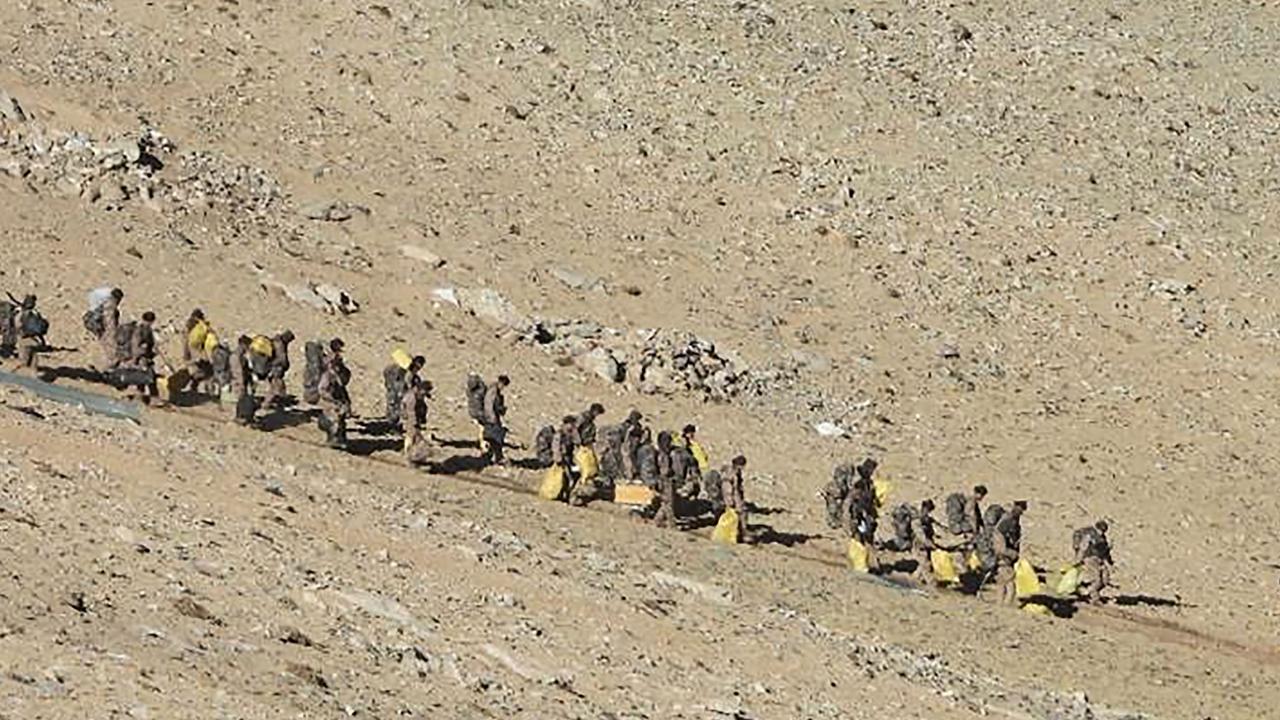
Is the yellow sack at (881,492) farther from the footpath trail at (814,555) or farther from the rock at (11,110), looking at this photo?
the rock at (11,110)

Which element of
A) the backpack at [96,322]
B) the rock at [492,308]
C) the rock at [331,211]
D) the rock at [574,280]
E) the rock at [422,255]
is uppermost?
the rock at [331,211]

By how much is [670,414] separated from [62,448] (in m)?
18.3

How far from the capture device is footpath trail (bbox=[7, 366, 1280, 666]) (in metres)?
41.4

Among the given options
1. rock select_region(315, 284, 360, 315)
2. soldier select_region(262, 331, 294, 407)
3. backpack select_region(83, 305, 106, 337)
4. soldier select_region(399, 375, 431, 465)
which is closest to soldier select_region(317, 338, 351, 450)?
soldier select_region(262, 331, 294, 407)

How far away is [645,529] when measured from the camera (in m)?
41.3

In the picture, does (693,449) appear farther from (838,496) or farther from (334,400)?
(334,400)

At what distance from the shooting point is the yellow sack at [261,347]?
142 ft

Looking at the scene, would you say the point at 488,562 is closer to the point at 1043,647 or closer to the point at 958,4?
the point at 1043,647

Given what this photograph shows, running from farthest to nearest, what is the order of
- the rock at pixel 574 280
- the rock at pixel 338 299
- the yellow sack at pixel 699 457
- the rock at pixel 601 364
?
1. the rock at pixel 574 280
2. the rock at pixel 338 299
3. the rock at pixel 601 364
4. the yellow sack at pixel 699 457

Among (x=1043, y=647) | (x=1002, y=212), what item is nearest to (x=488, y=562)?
(x=1043, y=647)

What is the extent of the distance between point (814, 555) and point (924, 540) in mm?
1913

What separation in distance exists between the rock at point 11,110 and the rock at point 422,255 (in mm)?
8505

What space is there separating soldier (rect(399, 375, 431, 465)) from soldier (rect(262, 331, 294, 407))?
2.18m

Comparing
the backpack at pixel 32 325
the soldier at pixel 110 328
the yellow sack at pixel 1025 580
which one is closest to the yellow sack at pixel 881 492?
the yellow sack at pixel 1025 580
